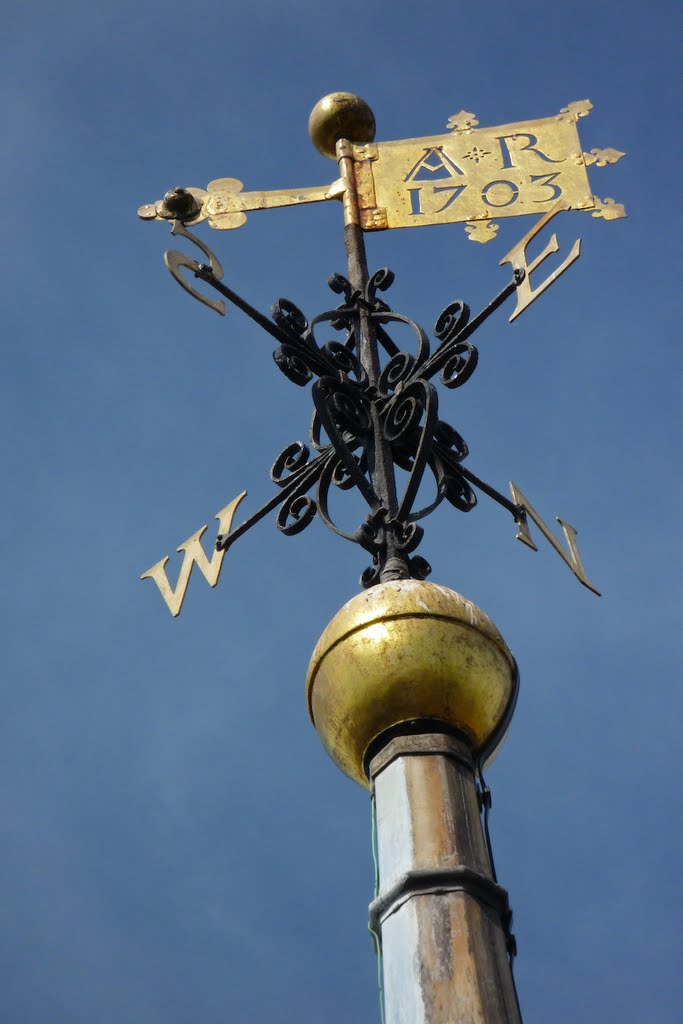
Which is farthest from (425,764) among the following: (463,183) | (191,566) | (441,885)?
(463,183)

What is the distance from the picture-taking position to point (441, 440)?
7379 millimetres

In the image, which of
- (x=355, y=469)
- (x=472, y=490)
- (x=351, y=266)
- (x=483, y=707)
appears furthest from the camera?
(x=351, y=266)

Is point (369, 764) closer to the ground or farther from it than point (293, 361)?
closer to the ground

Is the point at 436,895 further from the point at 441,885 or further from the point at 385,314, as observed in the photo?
the point at 385,314

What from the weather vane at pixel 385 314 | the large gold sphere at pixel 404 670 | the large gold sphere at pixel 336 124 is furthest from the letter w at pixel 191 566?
the large gold sphere at pixel 336 124

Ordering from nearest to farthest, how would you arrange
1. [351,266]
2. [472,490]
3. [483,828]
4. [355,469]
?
1. [483,828]
2. [355,469]
3. [472,490]
4. [351,266]

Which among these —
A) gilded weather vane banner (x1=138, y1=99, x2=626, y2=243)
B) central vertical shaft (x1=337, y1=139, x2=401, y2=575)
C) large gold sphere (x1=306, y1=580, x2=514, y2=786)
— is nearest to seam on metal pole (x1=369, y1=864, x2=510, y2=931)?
large gold sphere (x1=306, y1=580, x2=514, y2=786)

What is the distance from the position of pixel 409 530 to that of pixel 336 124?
337cm

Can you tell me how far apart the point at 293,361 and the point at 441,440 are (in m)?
0.80

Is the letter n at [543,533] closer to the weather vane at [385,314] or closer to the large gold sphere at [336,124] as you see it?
the weather vane at [385,314]

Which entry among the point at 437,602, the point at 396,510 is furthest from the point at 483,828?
the point at 396,510

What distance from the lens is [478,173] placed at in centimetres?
868

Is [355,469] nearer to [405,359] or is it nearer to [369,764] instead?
[405,359]

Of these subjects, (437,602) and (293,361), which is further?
(293,361)
